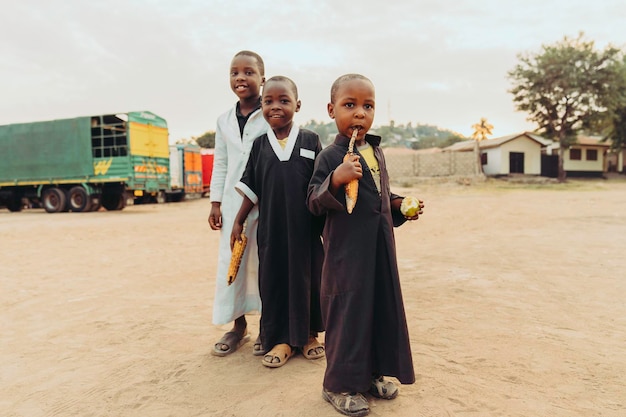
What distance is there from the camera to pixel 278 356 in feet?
8.38

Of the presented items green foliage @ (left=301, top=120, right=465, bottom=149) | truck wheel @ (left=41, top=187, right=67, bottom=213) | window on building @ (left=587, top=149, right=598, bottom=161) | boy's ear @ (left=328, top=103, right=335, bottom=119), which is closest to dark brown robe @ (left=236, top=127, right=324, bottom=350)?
boy's ear @ (left=328, top=103, right=335, bottom=119)

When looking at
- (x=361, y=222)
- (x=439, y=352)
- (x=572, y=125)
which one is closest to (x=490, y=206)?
(x=439, y=352)

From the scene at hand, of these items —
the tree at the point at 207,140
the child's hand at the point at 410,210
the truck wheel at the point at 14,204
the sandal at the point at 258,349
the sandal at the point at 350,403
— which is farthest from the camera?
the tree at the point at 207,140

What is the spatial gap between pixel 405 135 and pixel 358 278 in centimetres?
8673

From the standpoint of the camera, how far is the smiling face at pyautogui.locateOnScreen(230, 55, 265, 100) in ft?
8.94

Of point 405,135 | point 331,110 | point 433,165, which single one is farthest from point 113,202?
point 405,135

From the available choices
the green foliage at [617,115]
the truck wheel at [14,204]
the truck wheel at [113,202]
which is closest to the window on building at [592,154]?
the green foliage at [617,115]

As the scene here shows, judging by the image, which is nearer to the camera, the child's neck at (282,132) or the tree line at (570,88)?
the child's neck at (282,132)

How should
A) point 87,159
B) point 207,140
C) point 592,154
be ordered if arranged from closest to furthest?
point 87,159 → point 592,154 → point 207,140

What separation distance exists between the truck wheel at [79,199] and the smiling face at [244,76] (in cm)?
1437

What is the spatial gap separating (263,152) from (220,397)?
128cm

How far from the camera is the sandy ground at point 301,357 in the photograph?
2.17 meters

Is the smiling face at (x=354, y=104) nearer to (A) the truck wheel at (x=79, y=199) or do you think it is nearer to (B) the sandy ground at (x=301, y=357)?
(B) the sandy ground at (x=301, y=357)

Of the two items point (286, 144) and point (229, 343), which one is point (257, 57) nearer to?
point (286, 144)
